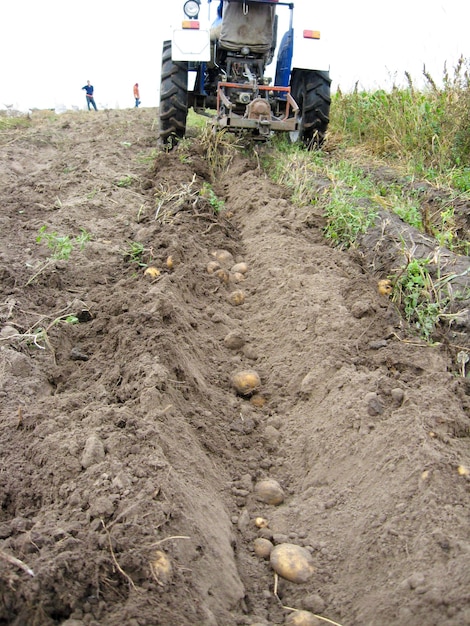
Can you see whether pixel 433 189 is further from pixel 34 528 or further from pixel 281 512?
pixel 34 528

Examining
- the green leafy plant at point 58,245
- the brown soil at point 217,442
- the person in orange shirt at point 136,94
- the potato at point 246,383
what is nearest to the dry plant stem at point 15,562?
the brown soil at point 217,442

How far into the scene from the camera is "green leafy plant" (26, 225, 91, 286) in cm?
366

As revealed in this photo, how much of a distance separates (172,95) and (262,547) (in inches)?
230

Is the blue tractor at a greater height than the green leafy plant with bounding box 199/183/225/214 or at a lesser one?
greater

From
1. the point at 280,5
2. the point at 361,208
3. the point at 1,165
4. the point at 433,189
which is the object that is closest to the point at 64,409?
the point at 361,208

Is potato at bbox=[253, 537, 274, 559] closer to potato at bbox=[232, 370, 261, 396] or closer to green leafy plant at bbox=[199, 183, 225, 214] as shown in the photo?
potato at bbox=[232, 370, 261, 396]

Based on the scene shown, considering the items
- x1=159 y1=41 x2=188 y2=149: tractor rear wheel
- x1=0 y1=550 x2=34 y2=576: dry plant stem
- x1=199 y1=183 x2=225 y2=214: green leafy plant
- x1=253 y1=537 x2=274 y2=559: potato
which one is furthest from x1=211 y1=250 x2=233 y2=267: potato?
x1=159 y1=41 x2=188 y2=149: tractor rear wheel

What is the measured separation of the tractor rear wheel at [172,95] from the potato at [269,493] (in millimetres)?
5289

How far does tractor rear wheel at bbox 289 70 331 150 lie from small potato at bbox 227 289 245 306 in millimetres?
3812

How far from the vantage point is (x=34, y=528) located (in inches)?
67.2

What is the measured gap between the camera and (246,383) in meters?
2.84

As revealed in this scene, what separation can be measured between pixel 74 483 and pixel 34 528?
21 cm

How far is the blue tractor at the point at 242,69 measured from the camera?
253 inches

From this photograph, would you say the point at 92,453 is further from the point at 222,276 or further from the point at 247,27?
the point at 247,27
